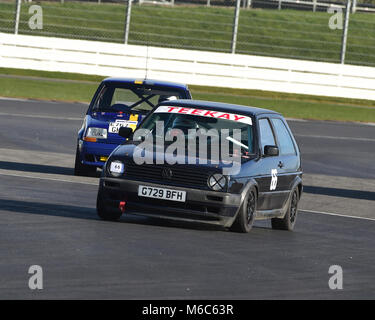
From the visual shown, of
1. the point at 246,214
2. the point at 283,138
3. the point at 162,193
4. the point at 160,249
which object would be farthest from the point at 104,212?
the point at 283,138

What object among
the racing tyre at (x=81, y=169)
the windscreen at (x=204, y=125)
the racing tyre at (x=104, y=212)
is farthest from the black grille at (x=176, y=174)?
the racing tyre at (x=81, y=169)

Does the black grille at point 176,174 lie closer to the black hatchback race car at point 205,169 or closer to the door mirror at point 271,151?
the black hatchback race car at point 205,169

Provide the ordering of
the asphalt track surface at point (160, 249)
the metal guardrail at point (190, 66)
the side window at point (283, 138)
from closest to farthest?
the asphalt track surface at point (160, 249), the side window at point (283, 138), the metal guardrail at point (190, 66)

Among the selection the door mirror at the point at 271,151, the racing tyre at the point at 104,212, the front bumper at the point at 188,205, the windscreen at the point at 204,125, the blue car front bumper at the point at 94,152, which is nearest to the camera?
the front bumper at the point at 188,205

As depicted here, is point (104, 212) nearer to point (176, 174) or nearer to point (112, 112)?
point (176, 174)

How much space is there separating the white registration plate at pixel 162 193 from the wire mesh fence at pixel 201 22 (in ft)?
95.7

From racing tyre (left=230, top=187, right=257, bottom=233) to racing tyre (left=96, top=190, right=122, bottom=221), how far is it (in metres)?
1.25

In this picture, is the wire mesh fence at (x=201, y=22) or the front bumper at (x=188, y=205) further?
the wire mesh fence at (x=201, y=22)

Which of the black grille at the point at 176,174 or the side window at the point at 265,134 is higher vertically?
the side window at the point at 265,134

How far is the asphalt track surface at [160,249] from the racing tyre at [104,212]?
14cm

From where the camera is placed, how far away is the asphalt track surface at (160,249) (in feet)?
27.0

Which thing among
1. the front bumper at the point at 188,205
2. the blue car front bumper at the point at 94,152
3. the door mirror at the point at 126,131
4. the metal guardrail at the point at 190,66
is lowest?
the metal guardrail at the point at 190,66

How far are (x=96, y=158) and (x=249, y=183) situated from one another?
5499 mm

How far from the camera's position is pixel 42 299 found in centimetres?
743
